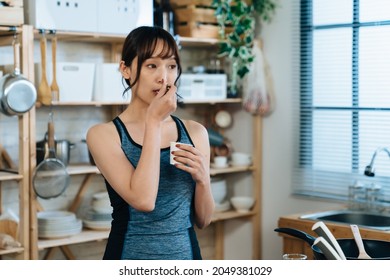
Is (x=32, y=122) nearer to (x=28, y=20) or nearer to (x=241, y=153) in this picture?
(x=28, y=20)

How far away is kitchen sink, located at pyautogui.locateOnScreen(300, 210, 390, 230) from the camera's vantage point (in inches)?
143

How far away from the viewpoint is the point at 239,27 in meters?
4.21

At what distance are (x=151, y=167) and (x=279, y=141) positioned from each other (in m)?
2.62

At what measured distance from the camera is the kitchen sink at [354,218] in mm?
3637

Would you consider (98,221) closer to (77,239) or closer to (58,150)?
(77,239)

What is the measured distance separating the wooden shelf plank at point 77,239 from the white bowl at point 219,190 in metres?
0.87

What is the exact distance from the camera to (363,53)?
3.87 meters

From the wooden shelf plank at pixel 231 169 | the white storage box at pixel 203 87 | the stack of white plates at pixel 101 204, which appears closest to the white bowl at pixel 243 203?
the wooden shelf plank at pixel 231 169

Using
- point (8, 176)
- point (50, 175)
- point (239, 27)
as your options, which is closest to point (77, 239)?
point (50, 175)

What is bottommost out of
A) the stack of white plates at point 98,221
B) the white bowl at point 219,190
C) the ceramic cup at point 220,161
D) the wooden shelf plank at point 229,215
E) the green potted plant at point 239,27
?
the wooden shelf plank at point 229,215

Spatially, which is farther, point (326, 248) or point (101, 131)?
point (101, 131)

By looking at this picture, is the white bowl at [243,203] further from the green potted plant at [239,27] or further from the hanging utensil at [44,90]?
the hanging utensil at [44,90]

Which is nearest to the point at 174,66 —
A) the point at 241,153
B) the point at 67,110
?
the point at 67,110

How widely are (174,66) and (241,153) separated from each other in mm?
2692
